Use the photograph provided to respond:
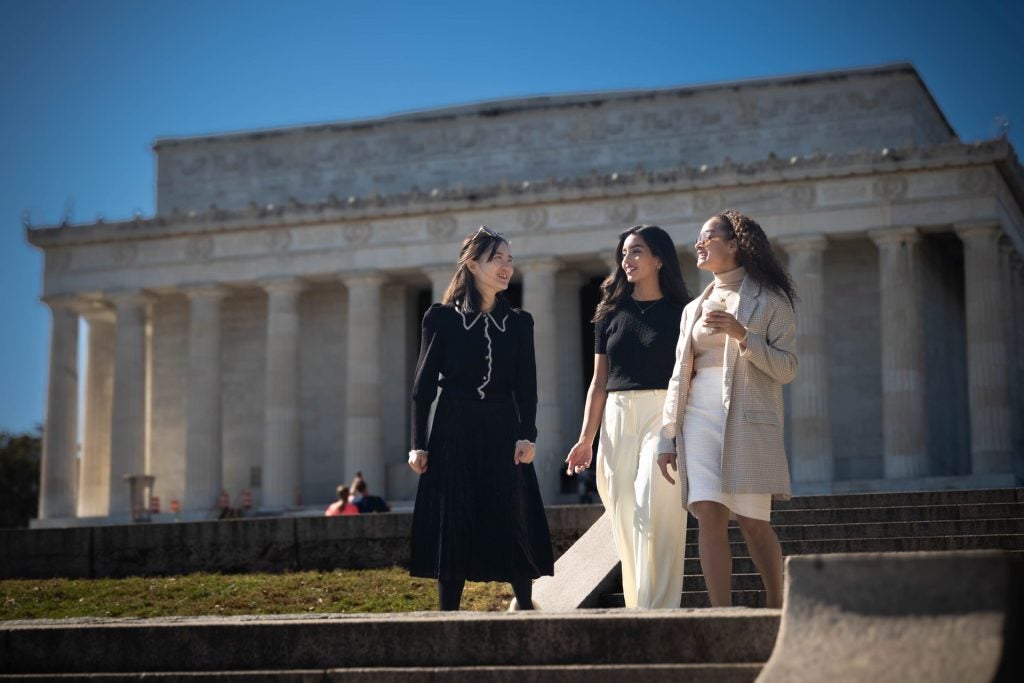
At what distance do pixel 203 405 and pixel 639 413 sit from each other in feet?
129

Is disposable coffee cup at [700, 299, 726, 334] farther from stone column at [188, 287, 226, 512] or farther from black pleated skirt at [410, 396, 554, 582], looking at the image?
stone column at [188, 287, 226, 512]

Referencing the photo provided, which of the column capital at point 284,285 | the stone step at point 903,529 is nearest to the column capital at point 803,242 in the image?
the column capital at point 284,285

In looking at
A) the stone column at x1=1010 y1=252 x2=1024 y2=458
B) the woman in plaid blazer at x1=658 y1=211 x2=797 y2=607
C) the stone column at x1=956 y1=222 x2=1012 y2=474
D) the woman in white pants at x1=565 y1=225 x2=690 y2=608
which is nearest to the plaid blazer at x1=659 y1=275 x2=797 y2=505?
the woman in plaid blazer at x1=658 y1=211 x2=797 y2=607

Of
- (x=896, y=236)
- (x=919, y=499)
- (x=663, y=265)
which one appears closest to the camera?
(x=663, y=265)

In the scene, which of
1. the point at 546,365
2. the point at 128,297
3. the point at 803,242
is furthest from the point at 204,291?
the point at 803,242

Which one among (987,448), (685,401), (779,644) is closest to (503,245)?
(685,401)

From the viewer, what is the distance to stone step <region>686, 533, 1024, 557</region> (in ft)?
50.6

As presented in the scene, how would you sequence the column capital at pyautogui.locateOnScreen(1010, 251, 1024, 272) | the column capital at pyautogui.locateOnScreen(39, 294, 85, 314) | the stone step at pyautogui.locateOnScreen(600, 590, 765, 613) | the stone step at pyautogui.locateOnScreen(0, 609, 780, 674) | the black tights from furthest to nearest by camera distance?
the column capital at pyautogui.locateOnScreen(39, 294, 85, 314)
the column capital at pyautogui.locateOnScreen(1010, 251, 1024, 272)
the stone step at pyautogui.locateOnScreen(600, 590, 765, 613)
the black tights
the stone step at pyautogui.locateOnScreen(0, 609, 780, 674)

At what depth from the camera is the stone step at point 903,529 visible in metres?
16.1

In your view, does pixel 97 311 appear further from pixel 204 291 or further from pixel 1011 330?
pixel 1011 330

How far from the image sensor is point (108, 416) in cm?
5334

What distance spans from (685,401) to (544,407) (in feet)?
114

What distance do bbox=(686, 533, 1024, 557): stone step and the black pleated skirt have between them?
15.9 feet

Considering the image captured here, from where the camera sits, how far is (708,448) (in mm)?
10523
